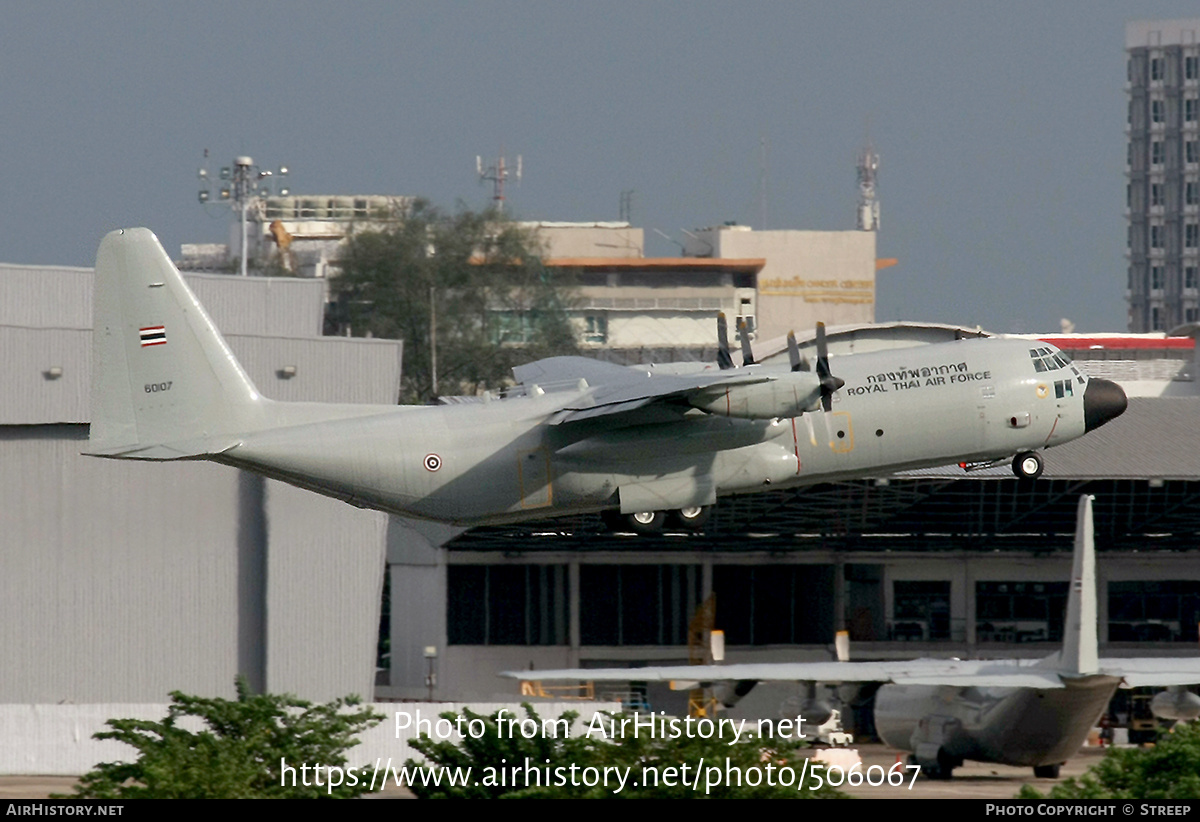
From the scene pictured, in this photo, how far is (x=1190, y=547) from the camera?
6881 centimetres

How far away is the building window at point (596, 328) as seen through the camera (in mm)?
135875

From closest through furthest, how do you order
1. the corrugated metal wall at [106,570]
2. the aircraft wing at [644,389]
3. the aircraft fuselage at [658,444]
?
1. the aircraft wing at [644,389]
2. the aircraft fuselage at [658,444]
3. the corrugated metal wall at [106,570]

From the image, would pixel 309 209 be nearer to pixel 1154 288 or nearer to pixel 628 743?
pixel 1154 288

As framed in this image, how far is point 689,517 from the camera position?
3494 cm

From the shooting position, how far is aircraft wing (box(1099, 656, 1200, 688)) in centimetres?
3538

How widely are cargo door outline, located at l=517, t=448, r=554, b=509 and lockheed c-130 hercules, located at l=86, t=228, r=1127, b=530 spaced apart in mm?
27

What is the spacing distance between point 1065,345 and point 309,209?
90458mm

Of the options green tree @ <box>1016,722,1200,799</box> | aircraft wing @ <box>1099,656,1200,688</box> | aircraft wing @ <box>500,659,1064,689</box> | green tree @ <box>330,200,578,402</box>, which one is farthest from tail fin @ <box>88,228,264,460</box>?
green tree @ <box>330,200,578,402</box>

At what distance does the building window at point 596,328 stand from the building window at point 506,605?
A: 6412cm

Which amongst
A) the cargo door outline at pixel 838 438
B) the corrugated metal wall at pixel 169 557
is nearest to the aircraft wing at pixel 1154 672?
the cargo door outline at pixel 838 438

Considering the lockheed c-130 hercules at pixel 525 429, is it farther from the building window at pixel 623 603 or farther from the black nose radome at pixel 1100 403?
the building window at pixel 623 603

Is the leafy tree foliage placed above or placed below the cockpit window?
below

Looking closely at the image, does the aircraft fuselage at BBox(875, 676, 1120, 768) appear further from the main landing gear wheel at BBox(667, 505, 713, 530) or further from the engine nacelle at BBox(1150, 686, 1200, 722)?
the main landing gear wheel at BBox(667, 505, 713, 530)

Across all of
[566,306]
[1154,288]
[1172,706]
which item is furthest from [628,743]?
[1154,288]
